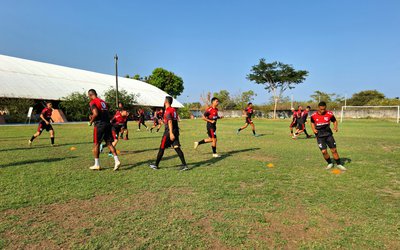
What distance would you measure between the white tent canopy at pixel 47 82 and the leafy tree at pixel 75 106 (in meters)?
1.04

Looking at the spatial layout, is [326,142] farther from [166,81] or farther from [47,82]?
[166,81]

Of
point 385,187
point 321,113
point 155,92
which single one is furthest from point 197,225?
point 155,92

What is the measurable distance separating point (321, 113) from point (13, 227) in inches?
278

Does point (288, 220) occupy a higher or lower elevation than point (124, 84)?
lower

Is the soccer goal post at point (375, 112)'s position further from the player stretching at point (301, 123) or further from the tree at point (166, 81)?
the tree at point (166, 81)

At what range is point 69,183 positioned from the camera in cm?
556

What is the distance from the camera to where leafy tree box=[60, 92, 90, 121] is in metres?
34.7

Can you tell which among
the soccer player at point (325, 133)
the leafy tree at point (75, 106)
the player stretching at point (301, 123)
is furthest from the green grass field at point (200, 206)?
the leafy tree at point (75, 106)

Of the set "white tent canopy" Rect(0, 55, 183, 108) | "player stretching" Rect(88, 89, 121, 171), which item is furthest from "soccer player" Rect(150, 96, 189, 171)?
"white tent canopy" Rect(0, 55, 183, 108)

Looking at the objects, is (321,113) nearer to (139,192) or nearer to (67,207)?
(139,192)

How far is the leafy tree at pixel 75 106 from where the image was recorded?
34.7m

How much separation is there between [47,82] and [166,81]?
32.4 meters

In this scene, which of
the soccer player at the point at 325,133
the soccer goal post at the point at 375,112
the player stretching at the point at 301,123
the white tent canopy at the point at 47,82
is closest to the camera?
the soccer player at the point at 325,133

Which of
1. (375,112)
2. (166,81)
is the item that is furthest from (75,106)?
(375,112)
